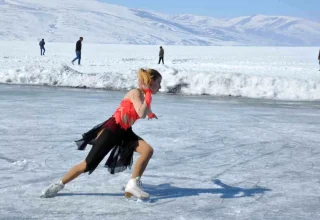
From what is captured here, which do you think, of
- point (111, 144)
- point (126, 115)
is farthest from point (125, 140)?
point (126, 115)

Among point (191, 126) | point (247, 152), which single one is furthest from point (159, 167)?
point (191, 126)

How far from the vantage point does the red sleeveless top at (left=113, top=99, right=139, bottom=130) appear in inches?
160

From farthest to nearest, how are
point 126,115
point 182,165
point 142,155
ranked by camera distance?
point 182,165, point 142,155, point 126,115

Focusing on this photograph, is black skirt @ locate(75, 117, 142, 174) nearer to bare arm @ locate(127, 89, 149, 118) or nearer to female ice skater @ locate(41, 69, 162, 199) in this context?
female ice skater @ locate(41, 69, 162, 199)

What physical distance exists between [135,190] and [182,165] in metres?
1.62

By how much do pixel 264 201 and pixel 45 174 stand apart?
226cm

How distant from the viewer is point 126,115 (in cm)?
408

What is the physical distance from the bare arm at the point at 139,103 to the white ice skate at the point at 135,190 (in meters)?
0.65

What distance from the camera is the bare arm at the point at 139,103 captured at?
12.7 ft

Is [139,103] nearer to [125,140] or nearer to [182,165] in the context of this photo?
[125,140]

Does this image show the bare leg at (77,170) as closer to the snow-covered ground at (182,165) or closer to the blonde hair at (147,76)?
the snow-covered ground at (182,165)

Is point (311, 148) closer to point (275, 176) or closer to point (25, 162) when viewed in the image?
point (275, 176)

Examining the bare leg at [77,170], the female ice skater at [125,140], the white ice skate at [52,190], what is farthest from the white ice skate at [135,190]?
the white ice skate at [52,190]

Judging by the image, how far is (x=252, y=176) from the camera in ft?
17.2
